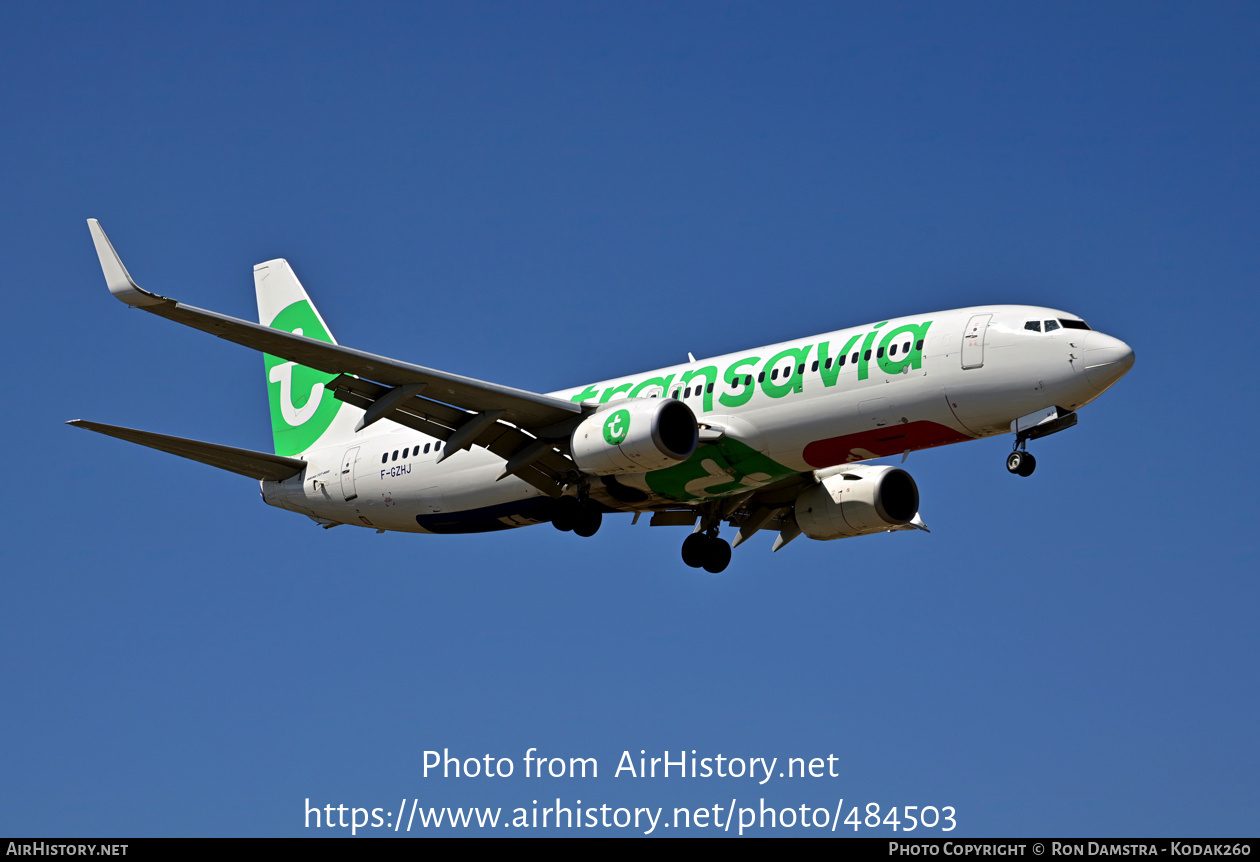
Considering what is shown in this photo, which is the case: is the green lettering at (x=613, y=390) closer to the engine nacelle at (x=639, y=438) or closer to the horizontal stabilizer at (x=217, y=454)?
the engine nacelle at (x=639, y=438)

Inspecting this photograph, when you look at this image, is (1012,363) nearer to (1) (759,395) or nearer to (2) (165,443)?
(1) (759,395)

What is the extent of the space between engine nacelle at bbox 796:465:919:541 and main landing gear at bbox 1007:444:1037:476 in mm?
7189

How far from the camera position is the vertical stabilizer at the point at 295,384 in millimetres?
41312

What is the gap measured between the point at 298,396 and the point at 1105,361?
24.2 m

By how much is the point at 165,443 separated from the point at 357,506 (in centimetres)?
595

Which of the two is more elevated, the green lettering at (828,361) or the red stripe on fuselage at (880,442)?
the green lettering at (828,361)

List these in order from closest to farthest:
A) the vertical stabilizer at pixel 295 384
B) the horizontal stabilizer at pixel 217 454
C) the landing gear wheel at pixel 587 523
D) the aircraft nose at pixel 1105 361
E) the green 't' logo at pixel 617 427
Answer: the aircraft nose at pixel 1105 361 → the green 't' logo at pixel 617 427 → the horizontal stabilizer at pixel 217 454 → the landing gear wheel at pixel 587 523 → the vertical stabilizer at pixel 295 384

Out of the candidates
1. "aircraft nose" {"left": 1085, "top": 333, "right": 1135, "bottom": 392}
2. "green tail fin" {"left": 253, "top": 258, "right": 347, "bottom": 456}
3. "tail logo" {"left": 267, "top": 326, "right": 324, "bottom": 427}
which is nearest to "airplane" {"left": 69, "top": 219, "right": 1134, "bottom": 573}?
"aircraft nose" {"left": 1085, "top": 333, "right": 1135, "bottom": 392}

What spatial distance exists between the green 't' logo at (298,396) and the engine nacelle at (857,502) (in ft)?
46.2

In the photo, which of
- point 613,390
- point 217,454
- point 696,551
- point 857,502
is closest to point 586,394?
point 613,390

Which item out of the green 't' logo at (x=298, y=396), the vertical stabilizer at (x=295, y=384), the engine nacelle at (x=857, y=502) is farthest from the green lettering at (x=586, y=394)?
the green 't' logo at (x=298, y=396)

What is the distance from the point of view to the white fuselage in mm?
28578

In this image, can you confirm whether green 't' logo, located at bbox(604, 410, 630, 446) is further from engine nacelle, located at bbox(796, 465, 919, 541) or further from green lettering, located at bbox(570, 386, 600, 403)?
engine nacelle, located at bbox(796, 465, 919, 541)
